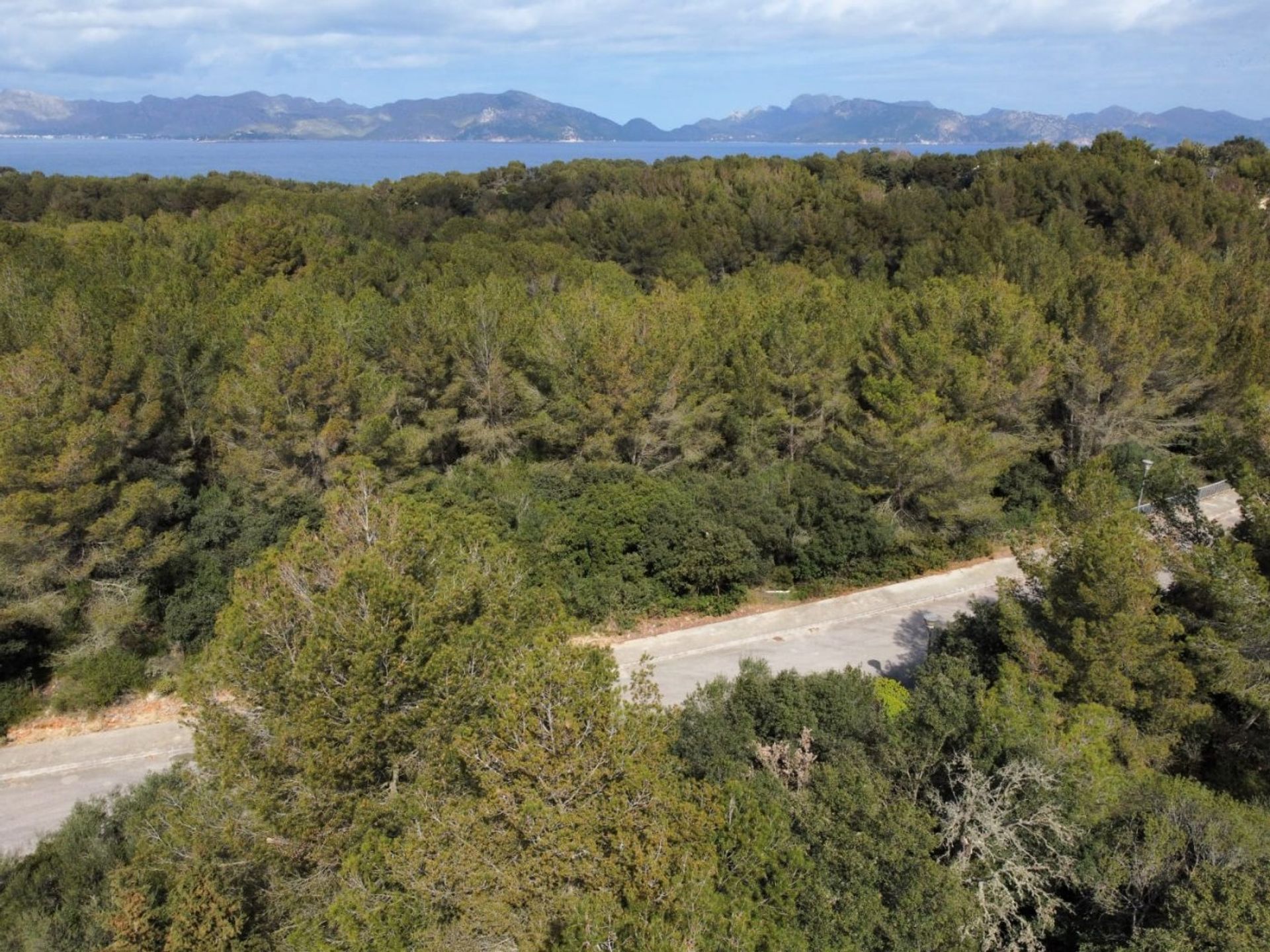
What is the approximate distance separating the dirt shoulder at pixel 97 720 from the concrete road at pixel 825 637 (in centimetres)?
1044

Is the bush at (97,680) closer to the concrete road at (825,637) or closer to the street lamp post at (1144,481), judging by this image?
the concrete road at (825,637)

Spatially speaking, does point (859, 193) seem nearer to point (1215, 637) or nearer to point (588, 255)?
point (588, 255)

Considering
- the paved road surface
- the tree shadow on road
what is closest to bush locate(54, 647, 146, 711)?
the paved road surface

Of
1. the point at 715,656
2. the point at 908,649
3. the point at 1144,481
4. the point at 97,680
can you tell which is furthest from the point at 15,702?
the point at 1144,481

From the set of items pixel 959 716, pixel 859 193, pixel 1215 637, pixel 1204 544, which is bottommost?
pixel 959 716

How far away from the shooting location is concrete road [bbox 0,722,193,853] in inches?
547

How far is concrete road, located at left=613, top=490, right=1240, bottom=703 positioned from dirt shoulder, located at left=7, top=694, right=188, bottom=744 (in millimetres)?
10443

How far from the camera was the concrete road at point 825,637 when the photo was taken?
17.6 metres

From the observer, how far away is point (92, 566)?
56.3 feet

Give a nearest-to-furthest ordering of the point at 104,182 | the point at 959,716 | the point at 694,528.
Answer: the point at 959,716
the point at 694,528
the point at 104,182

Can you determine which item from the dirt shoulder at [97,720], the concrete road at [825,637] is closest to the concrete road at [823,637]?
the concrete road at [825,637]

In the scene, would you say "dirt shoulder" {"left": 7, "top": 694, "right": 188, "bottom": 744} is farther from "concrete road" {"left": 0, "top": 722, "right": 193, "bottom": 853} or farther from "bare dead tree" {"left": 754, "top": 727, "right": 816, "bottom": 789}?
"bare dead tree" {"left": 754, "top": 727, "right": 816, "bottom": 789}

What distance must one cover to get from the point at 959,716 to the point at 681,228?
128ft

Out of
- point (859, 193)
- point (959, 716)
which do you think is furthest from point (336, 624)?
point (859, 193)
